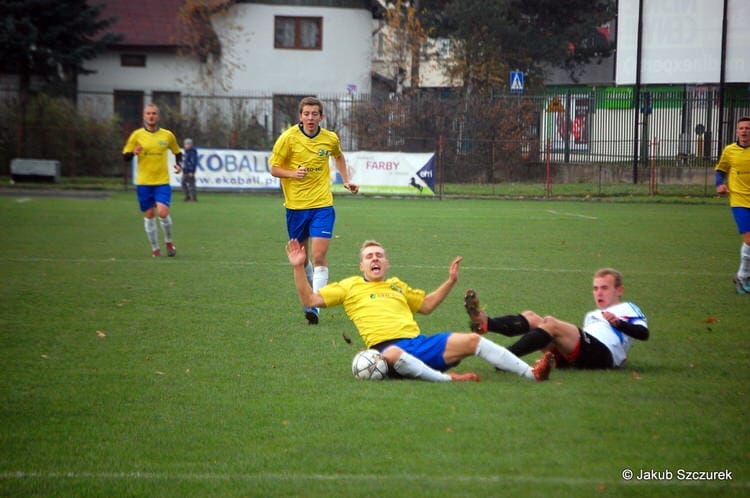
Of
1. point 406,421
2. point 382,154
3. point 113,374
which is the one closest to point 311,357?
point 113,374

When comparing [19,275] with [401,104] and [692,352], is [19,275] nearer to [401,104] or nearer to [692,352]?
[692,352]

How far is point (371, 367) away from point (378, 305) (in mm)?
535

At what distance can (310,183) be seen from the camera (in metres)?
10.9

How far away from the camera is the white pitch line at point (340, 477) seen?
16.6ft

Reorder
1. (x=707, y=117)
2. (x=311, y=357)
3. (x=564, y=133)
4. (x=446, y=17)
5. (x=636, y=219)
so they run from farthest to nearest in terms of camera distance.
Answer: (x=446, y=17)
(x=564, y=133)
(x=707, y=117)
(x=636, y=219)
(x=311, y=357)

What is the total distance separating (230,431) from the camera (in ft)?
19.8

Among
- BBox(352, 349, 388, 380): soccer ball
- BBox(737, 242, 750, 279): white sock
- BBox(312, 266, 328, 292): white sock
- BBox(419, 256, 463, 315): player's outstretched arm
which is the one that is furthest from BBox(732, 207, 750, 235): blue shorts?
BBox(352, 349, 388, 380): soccer ball

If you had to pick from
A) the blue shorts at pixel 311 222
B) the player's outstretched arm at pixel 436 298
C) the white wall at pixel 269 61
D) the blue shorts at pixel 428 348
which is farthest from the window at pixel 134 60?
the blue shorts at pixel 428 348

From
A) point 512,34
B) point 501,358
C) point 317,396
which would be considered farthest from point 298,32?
Answer: point 317,396

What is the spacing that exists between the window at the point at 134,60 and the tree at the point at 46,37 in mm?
4007

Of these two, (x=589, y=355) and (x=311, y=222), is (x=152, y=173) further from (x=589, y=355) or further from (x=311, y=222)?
(x=589, y=355)

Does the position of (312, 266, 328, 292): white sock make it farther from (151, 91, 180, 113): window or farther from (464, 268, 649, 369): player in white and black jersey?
(151, 91, 180, 113): window

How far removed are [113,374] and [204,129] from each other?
2988cm

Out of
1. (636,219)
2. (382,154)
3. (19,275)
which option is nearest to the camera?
(19,275)
